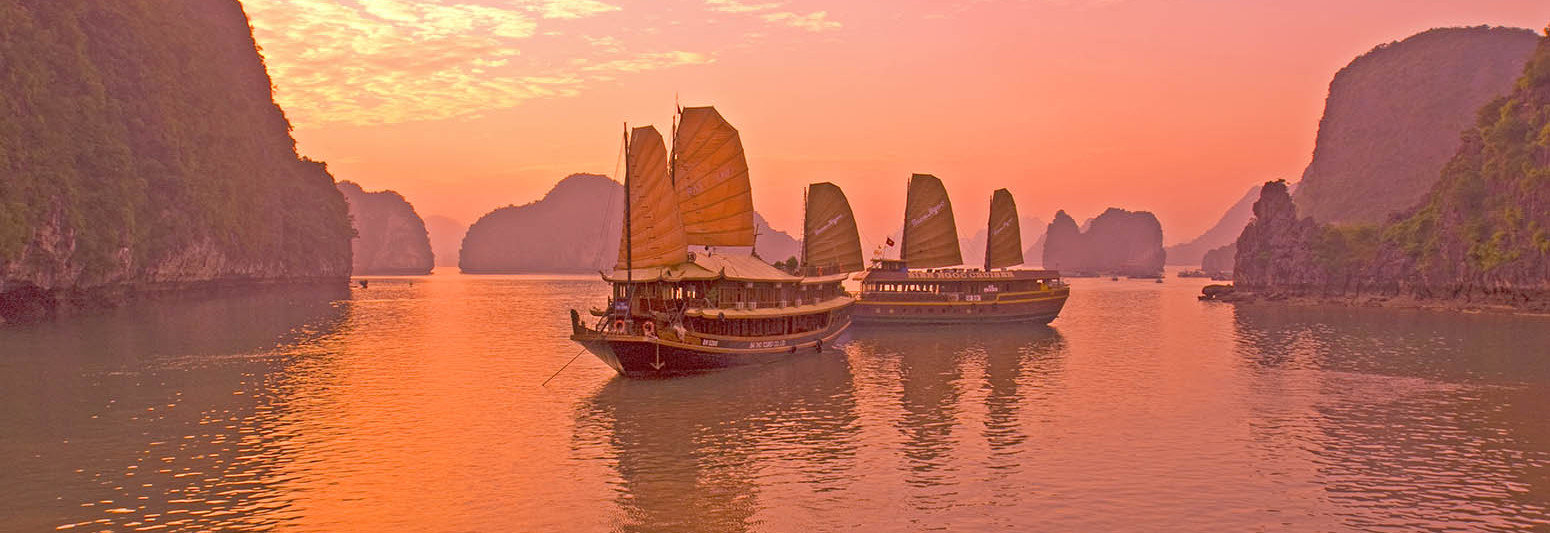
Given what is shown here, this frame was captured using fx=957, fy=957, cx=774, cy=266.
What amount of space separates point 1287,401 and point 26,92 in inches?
2982

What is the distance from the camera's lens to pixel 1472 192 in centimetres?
9181

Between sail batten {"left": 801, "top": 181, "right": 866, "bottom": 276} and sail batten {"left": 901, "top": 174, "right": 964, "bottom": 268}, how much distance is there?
601cm

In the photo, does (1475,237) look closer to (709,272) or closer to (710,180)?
(710,180)

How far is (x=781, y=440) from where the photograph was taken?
26.0 metres

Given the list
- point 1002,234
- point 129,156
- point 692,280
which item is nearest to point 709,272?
point 692,280

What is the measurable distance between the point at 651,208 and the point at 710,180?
18.2ft

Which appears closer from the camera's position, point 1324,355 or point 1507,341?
point 1324,355

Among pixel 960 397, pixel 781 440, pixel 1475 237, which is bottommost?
pixel 781 440

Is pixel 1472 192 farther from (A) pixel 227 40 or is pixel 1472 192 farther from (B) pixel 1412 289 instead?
(A) pixel 227 40

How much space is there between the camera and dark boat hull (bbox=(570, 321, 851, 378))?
3609 centimetres

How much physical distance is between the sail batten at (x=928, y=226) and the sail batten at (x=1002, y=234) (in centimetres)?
542

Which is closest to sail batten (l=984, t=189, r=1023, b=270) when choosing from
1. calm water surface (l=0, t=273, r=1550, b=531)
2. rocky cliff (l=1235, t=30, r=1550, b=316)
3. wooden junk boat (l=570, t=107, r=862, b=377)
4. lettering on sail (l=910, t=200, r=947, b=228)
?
lettering on sail (l=910, t=200, r=947, b=228)

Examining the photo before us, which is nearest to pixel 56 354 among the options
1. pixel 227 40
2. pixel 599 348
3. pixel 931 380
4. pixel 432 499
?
pixel 599 348

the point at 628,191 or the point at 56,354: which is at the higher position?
the point at 628,191
